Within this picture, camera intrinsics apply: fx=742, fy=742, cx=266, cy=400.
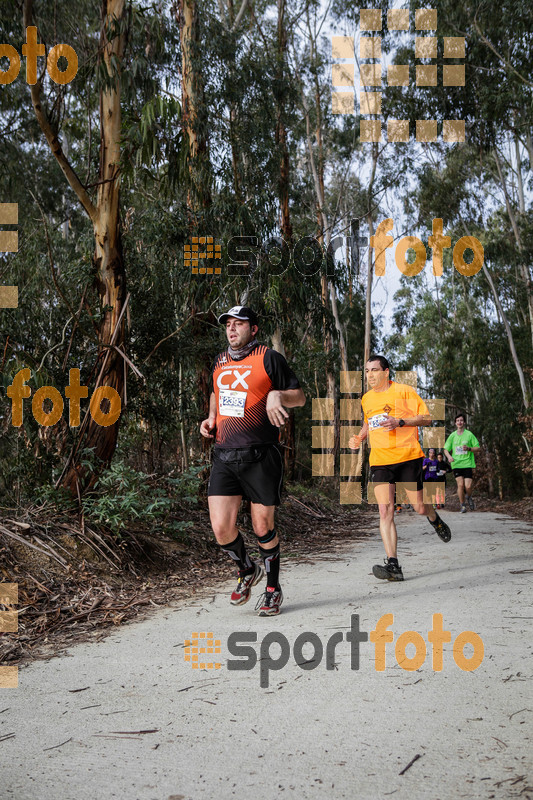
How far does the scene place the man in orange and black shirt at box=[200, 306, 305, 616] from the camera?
211 inches

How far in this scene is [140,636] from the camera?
188 inches

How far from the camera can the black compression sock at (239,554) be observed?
5578 mm

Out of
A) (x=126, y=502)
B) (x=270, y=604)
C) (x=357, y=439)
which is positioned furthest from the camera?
(x=357, y=439)

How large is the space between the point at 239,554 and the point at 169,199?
7.62m

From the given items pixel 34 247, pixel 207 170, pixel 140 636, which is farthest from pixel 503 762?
pixel 34 247

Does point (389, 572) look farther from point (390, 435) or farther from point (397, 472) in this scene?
point (390, 435)

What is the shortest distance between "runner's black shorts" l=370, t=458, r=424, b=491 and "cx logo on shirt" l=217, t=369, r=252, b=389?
6.67ft

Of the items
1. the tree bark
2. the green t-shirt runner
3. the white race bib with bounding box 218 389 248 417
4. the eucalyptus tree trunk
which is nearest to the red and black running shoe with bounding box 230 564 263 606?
the white race bib with bounding box 218 389 248 417

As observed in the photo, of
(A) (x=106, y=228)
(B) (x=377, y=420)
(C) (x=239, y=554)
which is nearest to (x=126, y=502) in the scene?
(C) (x=239, y=554)

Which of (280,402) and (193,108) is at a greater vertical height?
(193,108)

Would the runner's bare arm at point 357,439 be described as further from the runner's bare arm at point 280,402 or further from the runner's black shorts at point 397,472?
the runner's bare arm at point 280,402

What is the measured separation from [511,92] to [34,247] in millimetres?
10442

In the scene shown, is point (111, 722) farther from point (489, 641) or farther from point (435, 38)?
point (435, 38)

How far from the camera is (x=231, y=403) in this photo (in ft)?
17.7
